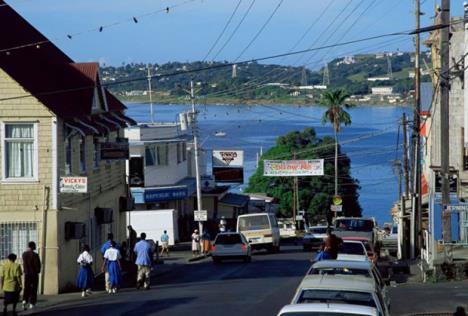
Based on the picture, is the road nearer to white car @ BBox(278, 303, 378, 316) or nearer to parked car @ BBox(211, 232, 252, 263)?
parked car @ BBox(211, 232, 252, 263)

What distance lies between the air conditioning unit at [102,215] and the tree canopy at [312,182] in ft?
193

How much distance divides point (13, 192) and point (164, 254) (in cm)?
2266

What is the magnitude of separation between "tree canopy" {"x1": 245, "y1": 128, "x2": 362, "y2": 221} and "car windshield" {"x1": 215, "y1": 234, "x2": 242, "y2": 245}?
166ft

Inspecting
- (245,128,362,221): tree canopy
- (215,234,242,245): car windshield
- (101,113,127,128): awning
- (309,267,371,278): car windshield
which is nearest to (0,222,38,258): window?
(101,113,127,128): awning

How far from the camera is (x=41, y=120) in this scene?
99.9ft

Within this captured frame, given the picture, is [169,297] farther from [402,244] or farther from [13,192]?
[402,244]

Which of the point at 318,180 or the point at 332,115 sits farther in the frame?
the point at 318,180

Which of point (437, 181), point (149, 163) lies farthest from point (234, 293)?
point (149, 163)

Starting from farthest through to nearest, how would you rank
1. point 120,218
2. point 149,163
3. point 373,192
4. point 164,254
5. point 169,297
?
1. point 373,192
2. point 149,163
3. point 164,254
4. point 120,218
5. point 169,297

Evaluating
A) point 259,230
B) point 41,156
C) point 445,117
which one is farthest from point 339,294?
point 259,230

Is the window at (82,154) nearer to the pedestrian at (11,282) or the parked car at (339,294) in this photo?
the pedestrian at (11,282)

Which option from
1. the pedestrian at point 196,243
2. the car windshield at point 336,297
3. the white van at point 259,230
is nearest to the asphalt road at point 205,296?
the car windshield at point 336,297

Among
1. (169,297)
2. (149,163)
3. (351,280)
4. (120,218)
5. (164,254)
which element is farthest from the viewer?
(149,163)

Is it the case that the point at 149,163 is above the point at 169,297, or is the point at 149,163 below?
above
